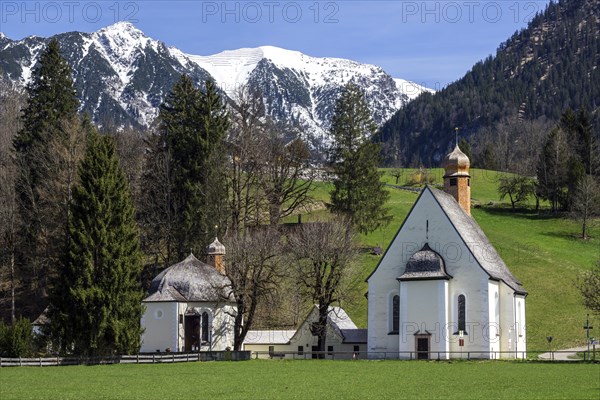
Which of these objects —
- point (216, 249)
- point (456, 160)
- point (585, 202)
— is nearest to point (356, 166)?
point (456, 160)

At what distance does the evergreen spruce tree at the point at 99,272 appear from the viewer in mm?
49656

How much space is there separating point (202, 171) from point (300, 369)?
30.3m

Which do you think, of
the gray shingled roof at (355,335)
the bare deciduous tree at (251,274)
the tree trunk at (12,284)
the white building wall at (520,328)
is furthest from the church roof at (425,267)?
the tree trunk at (12,284)

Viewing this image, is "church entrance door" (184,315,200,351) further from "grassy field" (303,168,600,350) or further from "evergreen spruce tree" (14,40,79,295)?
"grassy field" (303,168,600,350)

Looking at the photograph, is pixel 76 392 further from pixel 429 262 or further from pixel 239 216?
pixel 239 216

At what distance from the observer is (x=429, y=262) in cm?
5175

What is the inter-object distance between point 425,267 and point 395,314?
3768 mm

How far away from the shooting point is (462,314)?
2036 inches

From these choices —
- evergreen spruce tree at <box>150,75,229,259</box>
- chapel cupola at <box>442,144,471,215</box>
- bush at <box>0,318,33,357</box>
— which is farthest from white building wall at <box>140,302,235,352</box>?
chapel cupola at <box>442,144,471,215</box>

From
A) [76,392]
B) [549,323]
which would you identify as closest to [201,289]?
[549,323]

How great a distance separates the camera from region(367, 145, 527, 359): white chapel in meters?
50.8

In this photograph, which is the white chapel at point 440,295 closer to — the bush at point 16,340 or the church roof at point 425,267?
the church roof at point 425,267

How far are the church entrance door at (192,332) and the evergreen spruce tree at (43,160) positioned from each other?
9973mm

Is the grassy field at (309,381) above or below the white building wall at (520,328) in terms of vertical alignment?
below
